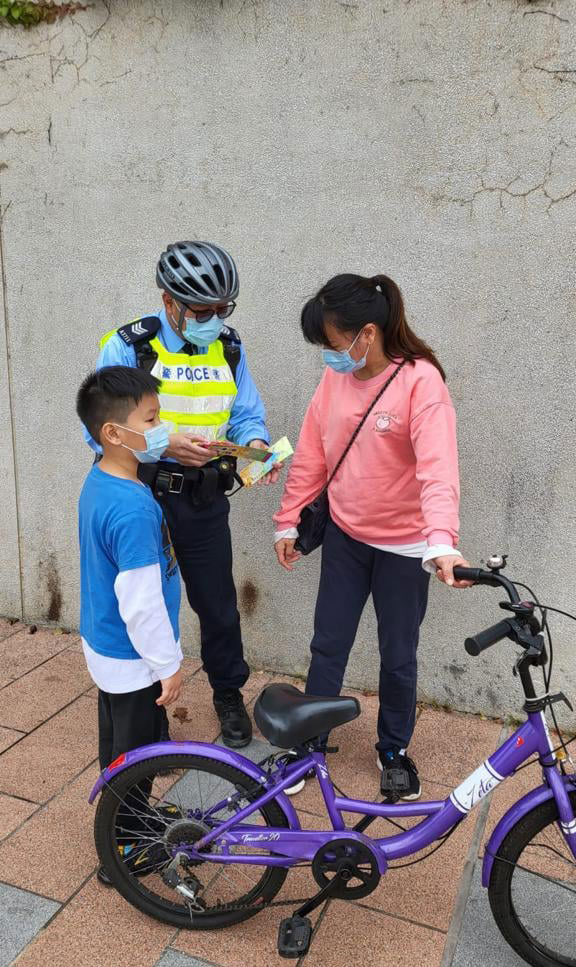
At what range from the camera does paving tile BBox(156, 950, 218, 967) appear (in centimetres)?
230

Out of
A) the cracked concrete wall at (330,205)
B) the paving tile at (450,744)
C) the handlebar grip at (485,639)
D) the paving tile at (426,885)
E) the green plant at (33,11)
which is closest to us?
the handlebar grip at (485,639)

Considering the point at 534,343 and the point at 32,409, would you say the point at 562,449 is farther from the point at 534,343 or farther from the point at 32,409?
the point at 32,409

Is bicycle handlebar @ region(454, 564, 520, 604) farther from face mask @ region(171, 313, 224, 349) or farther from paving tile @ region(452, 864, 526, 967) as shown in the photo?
face mask @ region(171, 313, 224, 349)

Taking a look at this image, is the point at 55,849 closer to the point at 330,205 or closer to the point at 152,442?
the point at 152,442

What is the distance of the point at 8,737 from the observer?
3424 millimetres

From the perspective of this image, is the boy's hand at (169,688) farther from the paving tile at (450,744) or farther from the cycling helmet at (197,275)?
the paving tile at (450,744)

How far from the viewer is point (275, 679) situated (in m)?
3.99

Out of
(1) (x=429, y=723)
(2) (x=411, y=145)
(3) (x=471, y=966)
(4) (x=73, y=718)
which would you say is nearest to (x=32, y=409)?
(4) (x=73, y=718)

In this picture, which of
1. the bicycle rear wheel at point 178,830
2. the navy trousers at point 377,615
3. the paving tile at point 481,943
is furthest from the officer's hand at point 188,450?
the paving tile at point 481,943

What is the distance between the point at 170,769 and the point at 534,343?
220cm

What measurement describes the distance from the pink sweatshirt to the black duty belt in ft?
0.86

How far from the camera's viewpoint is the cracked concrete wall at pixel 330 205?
3156 millimetres

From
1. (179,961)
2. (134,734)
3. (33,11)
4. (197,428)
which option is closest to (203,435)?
(197,428)

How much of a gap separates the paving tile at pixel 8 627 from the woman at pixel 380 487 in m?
2.13
